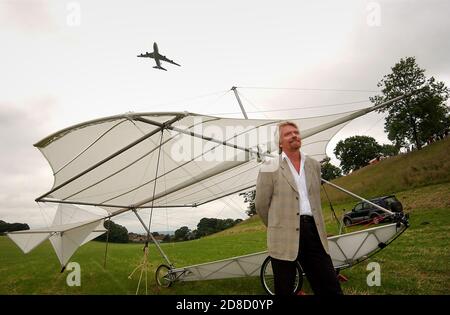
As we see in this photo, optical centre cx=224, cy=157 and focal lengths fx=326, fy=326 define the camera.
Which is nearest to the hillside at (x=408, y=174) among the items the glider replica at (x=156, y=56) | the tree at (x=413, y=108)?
the tree at (x=413, y=108)

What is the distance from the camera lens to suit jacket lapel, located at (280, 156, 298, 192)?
2.93 m

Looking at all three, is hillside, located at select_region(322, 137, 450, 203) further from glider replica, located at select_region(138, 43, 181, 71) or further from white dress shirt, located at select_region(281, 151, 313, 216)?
white dress shirt, located at select_region(281, 151, 313, 216)

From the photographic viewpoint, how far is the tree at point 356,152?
77.9m

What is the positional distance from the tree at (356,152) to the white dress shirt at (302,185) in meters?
81.0

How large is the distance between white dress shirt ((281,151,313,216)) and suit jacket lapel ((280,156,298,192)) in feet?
0.10

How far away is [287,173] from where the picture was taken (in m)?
2.97

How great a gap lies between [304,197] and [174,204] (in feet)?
22.9

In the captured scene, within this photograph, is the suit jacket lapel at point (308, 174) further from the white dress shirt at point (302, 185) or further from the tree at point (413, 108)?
the tree at point (413, 108)

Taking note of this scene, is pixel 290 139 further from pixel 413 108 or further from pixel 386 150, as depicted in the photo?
pixel 386 150

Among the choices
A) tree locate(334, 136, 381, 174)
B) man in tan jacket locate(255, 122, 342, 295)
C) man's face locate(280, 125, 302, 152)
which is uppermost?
tree locate(334, 136, 381, 174)

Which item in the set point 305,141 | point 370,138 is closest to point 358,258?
point 305,141

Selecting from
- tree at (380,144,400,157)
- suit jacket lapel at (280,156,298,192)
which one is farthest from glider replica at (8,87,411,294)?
tree at (380,144,400,157)
